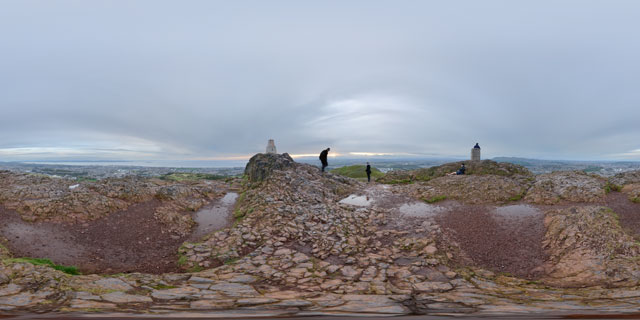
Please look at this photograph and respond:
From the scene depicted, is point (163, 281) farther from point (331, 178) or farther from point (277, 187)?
point (331, 178)

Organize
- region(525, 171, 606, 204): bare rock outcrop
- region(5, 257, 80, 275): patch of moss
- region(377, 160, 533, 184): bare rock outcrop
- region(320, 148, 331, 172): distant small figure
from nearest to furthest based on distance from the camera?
region(5, 257, 80, 275): patch of moss, region(525, 171, 606, 204): bare rock outcrop, region(320, 148, 331, 172): distant small figure, region(377, 160, 533, 184): bare rock outcrop

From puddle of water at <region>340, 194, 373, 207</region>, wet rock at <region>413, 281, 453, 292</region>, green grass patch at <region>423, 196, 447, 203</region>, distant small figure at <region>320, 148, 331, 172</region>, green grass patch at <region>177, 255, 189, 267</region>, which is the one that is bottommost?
green grass patch at <region>177, 255, 189, 267</region>

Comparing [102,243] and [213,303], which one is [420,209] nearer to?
[213,303]

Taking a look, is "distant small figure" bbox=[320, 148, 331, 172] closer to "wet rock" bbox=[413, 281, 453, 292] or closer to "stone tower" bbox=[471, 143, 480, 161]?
"wet rock" bbox=[413, 281, 453, 292]

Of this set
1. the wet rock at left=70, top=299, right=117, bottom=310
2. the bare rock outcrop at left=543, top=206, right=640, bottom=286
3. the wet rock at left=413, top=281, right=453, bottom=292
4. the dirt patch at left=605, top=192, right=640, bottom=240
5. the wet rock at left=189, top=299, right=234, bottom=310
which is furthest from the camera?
the dirt patch at left=605, top=192, right=640, bottom=240

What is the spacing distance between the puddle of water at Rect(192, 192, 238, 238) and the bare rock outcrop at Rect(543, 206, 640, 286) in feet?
46.1

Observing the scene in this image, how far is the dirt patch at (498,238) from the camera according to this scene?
1015 centimetres

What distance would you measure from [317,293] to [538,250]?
986 centimetres

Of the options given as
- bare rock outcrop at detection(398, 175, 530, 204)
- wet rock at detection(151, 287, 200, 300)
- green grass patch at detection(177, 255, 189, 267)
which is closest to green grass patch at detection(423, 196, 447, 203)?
bare rock outcrop at detection(398, 175, 530, 204)

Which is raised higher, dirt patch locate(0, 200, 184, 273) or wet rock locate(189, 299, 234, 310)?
wet rock locate(189, 299, 234, 310)

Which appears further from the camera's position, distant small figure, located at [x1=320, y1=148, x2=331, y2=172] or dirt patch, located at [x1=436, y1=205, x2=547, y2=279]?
distant small figure, located at [x1=320, y1=148, x2=331, y2=172]

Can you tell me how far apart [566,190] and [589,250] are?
9.26 metres

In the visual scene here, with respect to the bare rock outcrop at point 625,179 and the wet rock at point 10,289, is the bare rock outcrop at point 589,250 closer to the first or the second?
the bare rock outcrop at point 625,179

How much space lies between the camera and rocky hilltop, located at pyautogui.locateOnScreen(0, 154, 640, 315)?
5.87 metres
